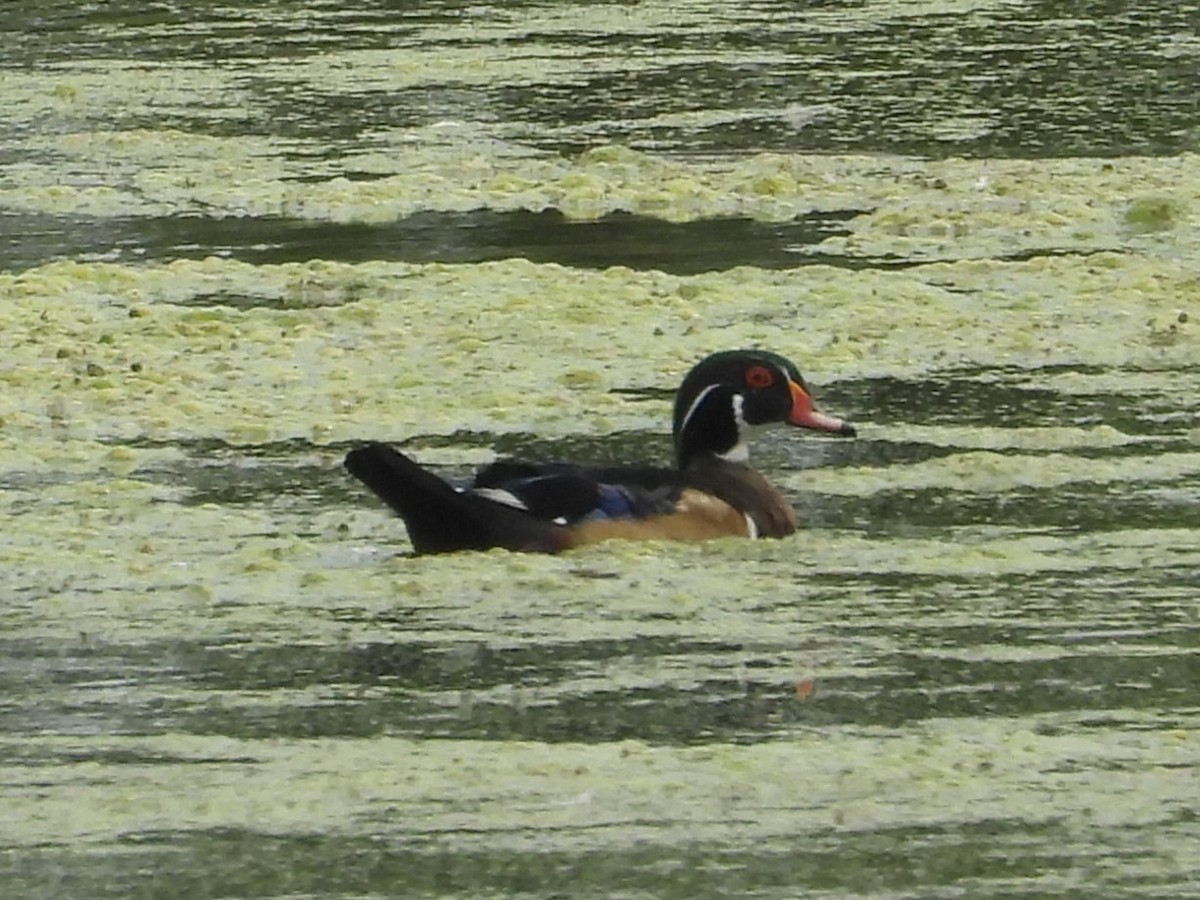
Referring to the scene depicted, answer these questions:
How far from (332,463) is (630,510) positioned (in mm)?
1002

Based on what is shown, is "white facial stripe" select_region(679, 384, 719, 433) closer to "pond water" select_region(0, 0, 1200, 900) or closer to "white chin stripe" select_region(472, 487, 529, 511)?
"pond water" select_region(0, 0, 1200, 900)

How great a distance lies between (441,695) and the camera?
6.18 meters

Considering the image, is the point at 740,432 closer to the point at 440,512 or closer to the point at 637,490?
the point at 637,490

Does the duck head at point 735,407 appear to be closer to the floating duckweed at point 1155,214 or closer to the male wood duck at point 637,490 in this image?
the male wood duck at point 637,490

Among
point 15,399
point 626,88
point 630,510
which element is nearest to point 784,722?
point 630,510

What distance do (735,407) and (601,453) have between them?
0.41 m

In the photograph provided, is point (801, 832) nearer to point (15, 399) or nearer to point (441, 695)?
point (441, 695)

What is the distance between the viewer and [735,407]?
8141 millimetres

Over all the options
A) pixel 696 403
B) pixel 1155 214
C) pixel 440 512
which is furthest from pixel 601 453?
pixel 1155 214

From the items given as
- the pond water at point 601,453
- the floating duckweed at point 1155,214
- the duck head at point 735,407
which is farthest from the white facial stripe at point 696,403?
the floating duckweed at point 1155,214

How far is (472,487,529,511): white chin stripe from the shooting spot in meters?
7.35

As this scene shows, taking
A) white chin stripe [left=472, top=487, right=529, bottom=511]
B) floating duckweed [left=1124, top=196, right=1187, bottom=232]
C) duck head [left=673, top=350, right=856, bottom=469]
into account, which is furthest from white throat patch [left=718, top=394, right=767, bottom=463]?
floating duckweed [left=1124, top=196, right=1187, bottom=232]

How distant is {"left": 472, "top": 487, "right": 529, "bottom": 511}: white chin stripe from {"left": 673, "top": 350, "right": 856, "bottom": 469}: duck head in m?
0.82

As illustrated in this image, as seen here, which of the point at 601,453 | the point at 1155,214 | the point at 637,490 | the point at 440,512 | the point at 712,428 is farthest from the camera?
the point at 1155,214
